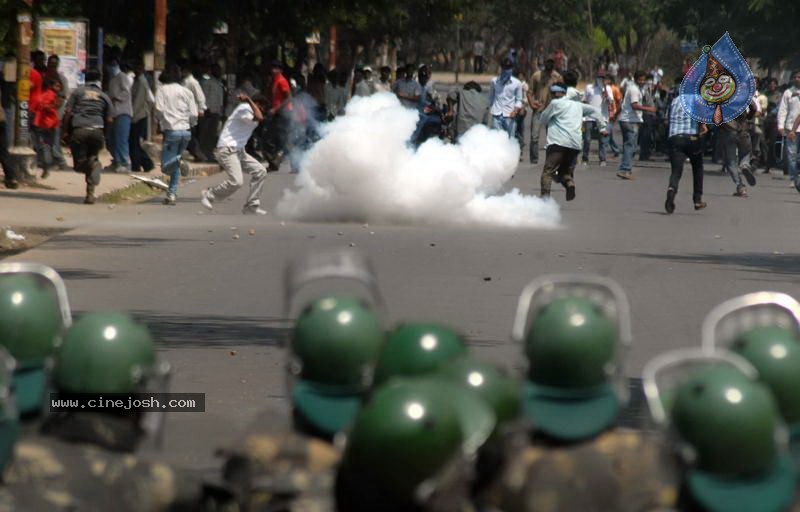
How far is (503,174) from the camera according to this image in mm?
18438

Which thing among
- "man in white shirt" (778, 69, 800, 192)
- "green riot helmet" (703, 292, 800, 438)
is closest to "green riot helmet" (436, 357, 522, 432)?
"green riot helmet" (703, 292, 800, 438)

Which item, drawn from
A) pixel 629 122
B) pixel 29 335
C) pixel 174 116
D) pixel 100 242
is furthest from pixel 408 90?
pixel 29 335

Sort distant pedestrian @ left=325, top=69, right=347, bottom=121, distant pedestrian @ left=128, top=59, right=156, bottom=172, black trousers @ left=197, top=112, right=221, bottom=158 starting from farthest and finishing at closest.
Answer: distant pedestrian @ left=325, top=69, right=347, bottom=121, black trousers @ left=197, top=112, right=221, bottom=158, distant pedestrian @ left=128, top=59, right=156, bottom=172

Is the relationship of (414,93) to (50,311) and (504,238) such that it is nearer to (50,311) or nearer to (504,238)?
(504,238)

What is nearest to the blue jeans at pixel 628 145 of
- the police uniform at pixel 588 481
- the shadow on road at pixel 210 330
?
the shadow on road at pixel 210 330

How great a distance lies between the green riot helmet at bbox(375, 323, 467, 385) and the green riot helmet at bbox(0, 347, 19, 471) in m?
0.95

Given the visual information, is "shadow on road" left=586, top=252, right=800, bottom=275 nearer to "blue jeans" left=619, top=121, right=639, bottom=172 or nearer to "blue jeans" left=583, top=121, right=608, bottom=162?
"blue jeans" left=619, top=121, right=639, bottom=172

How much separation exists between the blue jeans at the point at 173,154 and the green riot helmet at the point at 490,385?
16910mm

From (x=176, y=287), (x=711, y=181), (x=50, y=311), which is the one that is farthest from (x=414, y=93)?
(x=50, y=311)

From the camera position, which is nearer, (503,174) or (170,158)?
(503,174)

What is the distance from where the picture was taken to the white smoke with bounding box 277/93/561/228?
57.9ft

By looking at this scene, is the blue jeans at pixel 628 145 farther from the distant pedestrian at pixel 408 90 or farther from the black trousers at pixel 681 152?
the black trousers at pixel 681 152

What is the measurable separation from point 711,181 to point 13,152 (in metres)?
12.4

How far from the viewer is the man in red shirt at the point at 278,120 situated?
90.8 ft
